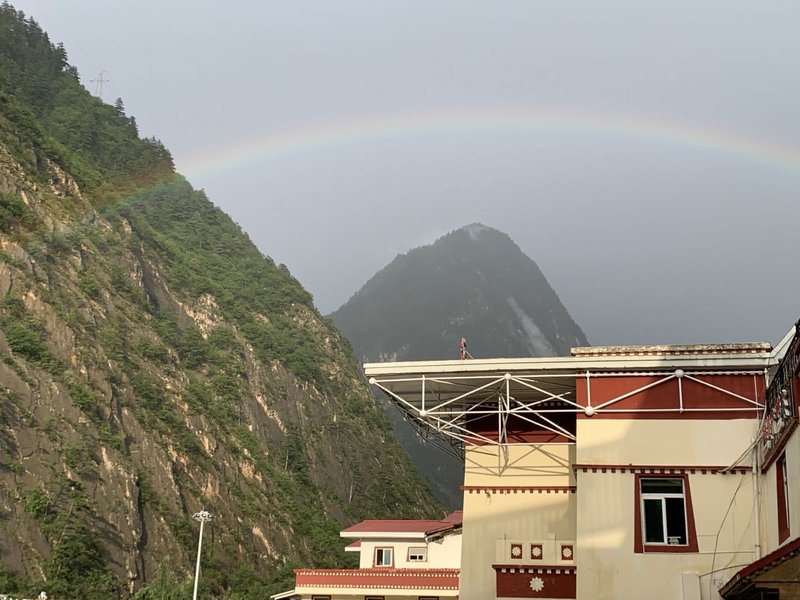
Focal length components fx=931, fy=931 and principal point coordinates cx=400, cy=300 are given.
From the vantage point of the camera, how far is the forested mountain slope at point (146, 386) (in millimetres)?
57844

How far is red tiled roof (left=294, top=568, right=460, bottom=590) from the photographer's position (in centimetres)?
4062

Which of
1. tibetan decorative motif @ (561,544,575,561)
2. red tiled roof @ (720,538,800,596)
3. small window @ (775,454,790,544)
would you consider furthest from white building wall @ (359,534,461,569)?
red tiled roof @ (720,538,800,596)

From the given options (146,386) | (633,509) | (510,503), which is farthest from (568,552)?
(146,386)

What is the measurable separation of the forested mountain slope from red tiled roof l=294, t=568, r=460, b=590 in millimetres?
6613

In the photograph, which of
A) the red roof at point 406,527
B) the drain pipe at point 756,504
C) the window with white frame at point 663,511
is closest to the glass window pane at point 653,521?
the window with white frame at point 663,511

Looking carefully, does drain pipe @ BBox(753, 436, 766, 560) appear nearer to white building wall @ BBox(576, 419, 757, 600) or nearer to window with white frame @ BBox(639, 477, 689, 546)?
white building wall @ BBox(576, 419, 757, 600)

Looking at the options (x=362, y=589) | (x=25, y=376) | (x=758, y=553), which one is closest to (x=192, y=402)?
(x=25, y=376)

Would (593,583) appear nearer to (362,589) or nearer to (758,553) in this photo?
(758,553)

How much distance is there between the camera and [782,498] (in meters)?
19.8

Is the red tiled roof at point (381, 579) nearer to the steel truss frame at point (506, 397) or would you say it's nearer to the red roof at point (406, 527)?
the red roof at point (406, 527)

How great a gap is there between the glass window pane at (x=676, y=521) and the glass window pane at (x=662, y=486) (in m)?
0.22

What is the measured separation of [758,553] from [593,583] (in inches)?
151

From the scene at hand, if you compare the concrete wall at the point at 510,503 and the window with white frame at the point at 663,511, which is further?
the concrete wall at the point at 510,503

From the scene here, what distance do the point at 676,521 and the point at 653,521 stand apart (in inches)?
21.1
